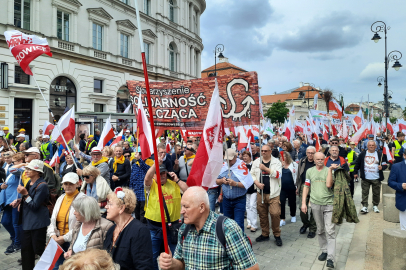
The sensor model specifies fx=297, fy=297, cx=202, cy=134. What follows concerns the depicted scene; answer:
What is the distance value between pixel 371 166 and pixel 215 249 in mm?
7170

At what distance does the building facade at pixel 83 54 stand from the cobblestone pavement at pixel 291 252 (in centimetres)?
1589

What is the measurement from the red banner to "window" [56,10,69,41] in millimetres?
20355

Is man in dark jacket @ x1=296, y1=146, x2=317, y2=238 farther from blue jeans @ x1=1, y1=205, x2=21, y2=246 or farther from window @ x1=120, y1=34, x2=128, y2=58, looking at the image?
window @ x1=120, y1=34, x2=128, y2=58

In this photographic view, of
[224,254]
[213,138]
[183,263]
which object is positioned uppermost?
[213,138]

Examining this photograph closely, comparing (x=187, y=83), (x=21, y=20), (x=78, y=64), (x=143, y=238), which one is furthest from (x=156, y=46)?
(x=143, y=238)

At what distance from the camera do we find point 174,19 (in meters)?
35.9

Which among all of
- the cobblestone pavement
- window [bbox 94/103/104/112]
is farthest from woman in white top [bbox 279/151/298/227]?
window [bbox 94/103/104/112]

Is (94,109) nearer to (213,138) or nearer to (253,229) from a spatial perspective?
(253,229)

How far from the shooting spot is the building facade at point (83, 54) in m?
19.6

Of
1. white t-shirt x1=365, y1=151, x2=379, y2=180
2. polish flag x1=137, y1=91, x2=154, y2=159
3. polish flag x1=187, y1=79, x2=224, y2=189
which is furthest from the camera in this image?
white t-shirt x1=365, y1=151, x2=379, y2=180

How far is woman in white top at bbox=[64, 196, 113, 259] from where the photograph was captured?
10.6ft

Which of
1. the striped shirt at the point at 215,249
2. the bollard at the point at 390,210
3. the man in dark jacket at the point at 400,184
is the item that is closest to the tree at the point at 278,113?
the bollard at the point at 390,210

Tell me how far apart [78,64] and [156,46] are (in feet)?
35.7

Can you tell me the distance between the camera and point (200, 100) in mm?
5445
